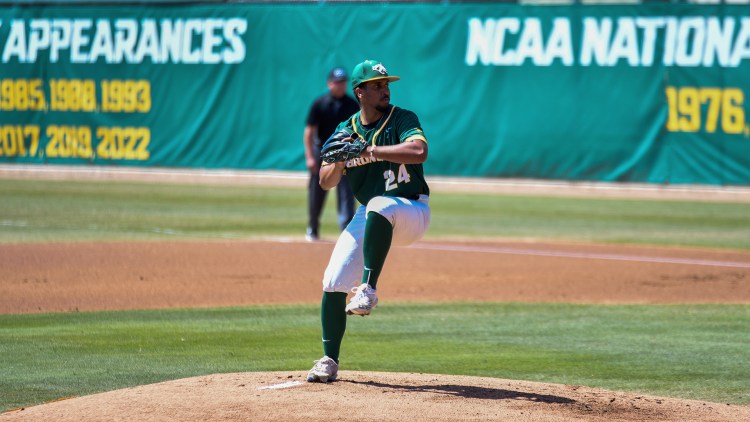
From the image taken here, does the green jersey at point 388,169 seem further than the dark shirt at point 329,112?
No

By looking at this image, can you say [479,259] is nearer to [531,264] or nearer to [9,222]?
[531,264]

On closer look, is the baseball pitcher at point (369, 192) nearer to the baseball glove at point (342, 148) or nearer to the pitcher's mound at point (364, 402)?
the baseball glove at point (342, 148)

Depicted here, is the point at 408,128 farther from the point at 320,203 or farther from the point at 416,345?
the point at 320,203

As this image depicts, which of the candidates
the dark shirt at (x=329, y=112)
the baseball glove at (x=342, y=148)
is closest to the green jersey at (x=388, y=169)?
the baseball glove at (x=342, y=148)

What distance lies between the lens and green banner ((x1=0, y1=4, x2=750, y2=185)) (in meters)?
22.2

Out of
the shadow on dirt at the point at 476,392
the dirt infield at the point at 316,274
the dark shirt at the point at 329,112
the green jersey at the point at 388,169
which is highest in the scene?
the dark shirt at the point at 329,112

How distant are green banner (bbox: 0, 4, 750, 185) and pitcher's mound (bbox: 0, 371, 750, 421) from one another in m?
16.0

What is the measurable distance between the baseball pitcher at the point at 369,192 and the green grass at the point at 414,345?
112 centimetres

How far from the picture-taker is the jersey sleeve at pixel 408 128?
6797 millimetres

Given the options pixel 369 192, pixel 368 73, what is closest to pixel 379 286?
pixel 369 192

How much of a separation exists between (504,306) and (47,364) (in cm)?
456

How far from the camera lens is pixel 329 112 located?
15.2 meters

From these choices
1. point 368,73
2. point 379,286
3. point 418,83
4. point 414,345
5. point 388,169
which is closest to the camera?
point 368,73

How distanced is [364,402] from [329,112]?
923cm
